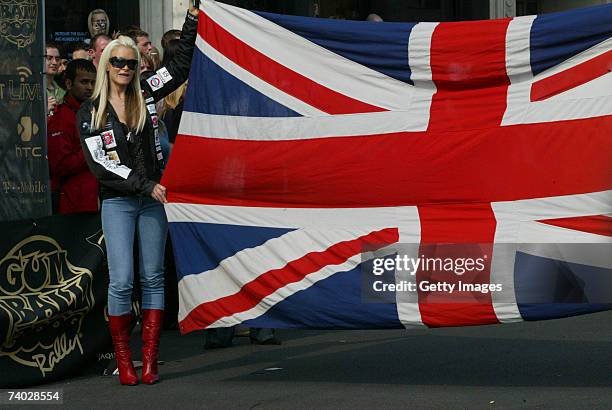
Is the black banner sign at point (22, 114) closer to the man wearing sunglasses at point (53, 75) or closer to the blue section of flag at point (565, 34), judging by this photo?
the man wearing sunglasses at point (53, 75)

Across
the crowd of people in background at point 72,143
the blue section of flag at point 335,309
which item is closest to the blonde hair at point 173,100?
the crowd of people in background at point 72,143

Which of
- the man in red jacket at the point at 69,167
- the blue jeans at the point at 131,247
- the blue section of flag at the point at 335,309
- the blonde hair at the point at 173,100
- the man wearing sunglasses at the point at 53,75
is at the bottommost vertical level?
the blue section of flag at the point at 335,309

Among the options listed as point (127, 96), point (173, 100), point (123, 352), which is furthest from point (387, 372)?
point (173, 100)

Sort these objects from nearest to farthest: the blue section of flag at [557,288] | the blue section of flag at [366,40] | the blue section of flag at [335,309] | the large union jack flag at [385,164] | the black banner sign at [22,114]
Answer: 1. the blue section of flag at [557,288]
2. the large union jack flag at [385,164]
3. the blue section of flag at [335,309]
4. the blue section of flag at [366,40]
5. the black banner sign at [22,114]

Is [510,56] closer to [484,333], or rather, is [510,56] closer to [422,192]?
[422,192]

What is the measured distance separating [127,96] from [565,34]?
8.13ft

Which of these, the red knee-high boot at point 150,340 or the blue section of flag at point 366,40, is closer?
the blue section of flag at point 366,40

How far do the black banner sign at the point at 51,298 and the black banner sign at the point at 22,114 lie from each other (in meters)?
0.25

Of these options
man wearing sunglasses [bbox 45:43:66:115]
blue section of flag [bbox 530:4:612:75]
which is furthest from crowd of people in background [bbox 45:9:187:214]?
blue section of flag [bbox 530:4:612:75]

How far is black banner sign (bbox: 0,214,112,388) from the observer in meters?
8.09

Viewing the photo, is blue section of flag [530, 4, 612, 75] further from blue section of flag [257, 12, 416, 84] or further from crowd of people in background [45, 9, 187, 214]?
crowd of people in background [45, 9, 187, 214]

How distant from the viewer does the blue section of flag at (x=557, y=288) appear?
7344mm

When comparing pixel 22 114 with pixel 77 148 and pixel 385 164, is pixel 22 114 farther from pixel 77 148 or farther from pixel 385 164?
pixel 385 164

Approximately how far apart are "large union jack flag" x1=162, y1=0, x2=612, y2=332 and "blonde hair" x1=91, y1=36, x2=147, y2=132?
0.26 meters
